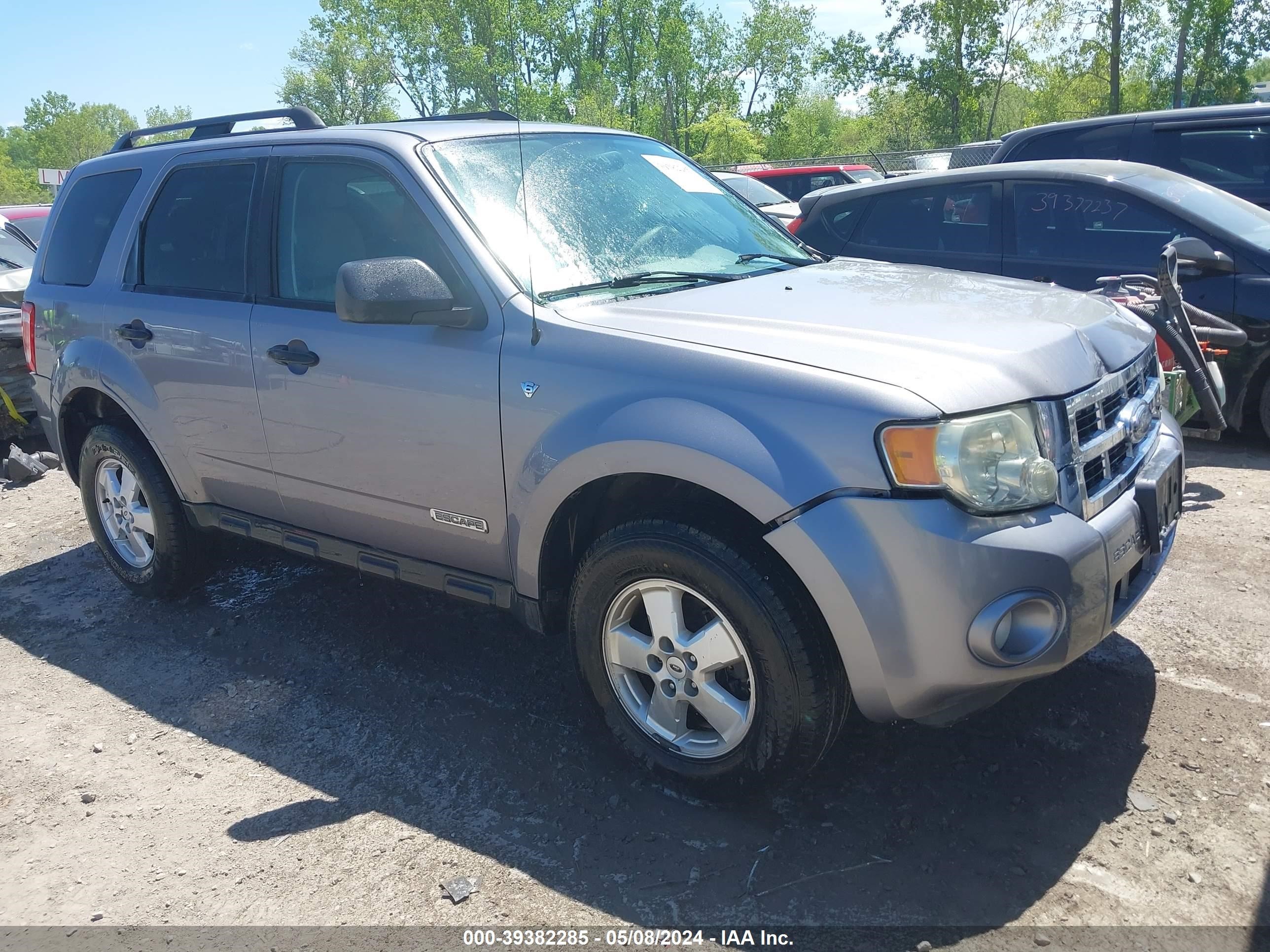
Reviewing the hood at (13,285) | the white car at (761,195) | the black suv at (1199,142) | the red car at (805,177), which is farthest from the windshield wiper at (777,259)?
the red car at (805,177)

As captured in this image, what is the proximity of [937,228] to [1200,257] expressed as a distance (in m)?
1.96

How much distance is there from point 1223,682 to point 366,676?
3.04 meters

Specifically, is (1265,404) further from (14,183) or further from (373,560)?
(14,183)

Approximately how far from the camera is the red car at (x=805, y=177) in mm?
18672

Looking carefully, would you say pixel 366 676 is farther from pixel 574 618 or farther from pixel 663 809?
pixel 663 809

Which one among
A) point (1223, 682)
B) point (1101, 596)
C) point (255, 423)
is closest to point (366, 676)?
point (255, 423)

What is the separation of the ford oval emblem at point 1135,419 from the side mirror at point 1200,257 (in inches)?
82.7

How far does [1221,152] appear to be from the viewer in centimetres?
765

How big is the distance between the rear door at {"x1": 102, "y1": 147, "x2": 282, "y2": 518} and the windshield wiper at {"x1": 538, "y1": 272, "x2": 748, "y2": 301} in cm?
133

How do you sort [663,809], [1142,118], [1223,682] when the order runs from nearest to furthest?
[663,809]
[1223,682]
[1142,118]

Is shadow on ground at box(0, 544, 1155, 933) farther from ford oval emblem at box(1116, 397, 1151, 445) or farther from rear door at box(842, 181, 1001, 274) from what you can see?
rear door at box(842, 181, 1001, 274)

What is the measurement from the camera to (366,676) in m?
4.08

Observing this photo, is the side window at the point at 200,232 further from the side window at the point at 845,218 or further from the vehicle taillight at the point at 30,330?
the side window at the point at 845,218

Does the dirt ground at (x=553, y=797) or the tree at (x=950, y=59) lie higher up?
the tree at (x=950, y=59)
